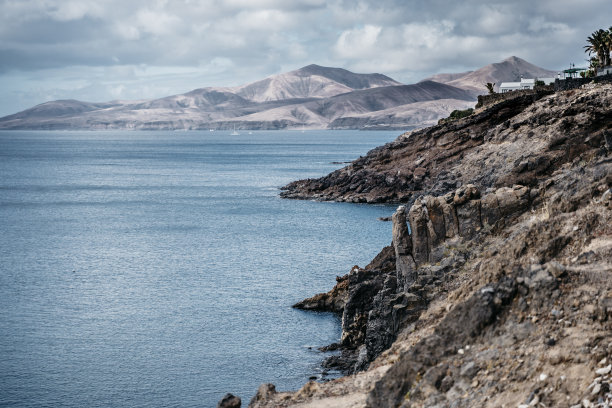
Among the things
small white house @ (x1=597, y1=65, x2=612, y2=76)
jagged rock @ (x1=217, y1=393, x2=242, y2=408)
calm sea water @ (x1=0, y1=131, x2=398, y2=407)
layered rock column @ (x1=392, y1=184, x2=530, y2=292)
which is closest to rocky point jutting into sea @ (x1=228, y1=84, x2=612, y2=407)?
layered rock column @ (x1=392, y1=184, x2=530, y2=292)

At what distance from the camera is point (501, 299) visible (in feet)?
66.9

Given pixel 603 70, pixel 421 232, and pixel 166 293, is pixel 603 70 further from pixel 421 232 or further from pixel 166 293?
pixel 421 232

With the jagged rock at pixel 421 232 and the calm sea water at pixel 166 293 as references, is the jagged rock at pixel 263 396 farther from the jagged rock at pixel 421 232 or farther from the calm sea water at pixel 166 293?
A: the calm sea water at pixel 166 293

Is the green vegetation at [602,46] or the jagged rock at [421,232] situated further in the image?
the green vegetation at [602,46]

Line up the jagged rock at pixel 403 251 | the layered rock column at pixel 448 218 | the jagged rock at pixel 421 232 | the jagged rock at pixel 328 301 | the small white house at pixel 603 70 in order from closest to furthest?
1. the layered rock column at pixel 448 218
2. the jagged rock at pixel 421 232
3. the jagged rock at pixel 403 251
4. the jagged rock at pixel 328 301
5. the small white house at pixel 603 70

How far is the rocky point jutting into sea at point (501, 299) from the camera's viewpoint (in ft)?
60.3

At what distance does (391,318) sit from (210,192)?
334 ft

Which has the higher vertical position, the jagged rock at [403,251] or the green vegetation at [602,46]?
the green vegetation at [602,46]

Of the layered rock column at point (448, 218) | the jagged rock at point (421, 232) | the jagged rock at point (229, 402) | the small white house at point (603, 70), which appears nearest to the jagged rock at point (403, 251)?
the layered rock column at point (448, 218)

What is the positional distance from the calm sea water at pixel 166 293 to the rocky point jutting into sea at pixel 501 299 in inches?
211

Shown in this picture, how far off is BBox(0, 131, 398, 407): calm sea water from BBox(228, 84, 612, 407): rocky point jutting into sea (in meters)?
5.36

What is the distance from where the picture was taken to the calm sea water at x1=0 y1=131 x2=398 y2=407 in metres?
37.8

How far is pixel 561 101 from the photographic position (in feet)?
174

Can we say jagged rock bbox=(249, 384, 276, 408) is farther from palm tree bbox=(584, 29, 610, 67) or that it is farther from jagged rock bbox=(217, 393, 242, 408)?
palm tree bbox=(584, 29, 610, 67)
